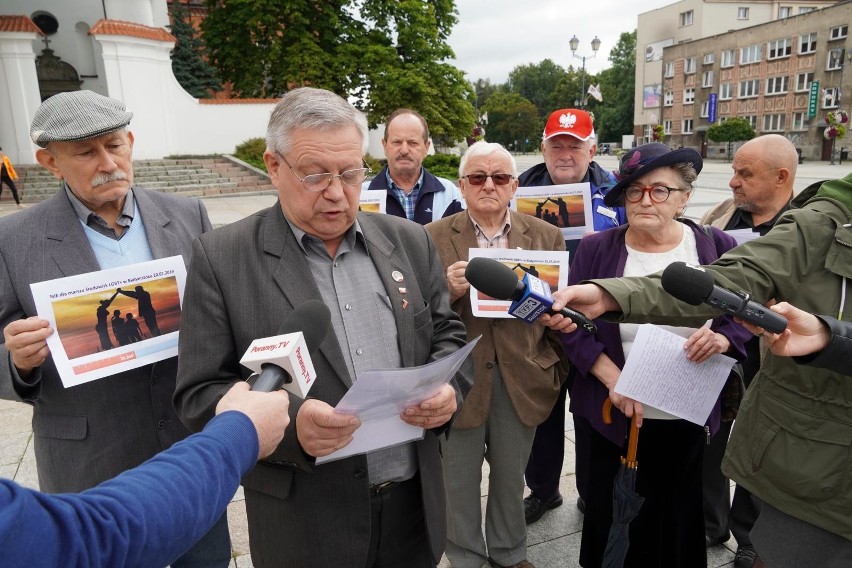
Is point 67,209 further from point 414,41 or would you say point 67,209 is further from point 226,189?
point 414,41

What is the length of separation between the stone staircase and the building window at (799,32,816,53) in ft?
162

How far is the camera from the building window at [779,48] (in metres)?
49.1

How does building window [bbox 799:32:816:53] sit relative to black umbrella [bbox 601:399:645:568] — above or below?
above

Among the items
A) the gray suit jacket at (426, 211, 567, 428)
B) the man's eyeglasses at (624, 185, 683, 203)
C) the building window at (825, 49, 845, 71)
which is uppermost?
the building window at (825, 49, 845, 71)

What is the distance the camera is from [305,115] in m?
1.81

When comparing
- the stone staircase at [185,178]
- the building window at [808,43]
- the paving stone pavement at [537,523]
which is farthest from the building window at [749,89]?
the paving stone pavement at [537,523]

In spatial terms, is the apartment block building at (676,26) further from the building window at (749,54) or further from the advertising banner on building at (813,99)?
the advertising banner on building at (813,99)

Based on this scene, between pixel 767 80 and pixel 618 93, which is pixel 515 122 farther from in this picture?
pixel 767 80

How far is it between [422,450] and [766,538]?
4.34 feet

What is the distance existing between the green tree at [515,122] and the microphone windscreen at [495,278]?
8051cm

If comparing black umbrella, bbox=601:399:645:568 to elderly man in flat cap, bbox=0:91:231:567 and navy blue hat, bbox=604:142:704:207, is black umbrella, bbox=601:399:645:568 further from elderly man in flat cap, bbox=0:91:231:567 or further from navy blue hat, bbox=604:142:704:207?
elderly man in flat cap, bbox=0:91:231:567

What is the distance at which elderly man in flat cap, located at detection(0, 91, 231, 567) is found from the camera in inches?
83.0

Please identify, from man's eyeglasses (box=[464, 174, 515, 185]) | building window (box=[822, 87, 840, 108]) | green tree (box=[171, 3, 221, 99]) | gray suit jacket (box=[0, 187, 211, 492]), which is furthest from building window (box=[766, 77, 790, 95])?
gray suit jacket (box=[0, 187, 211, 492])

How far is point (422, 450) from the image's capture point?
207 centimetres
